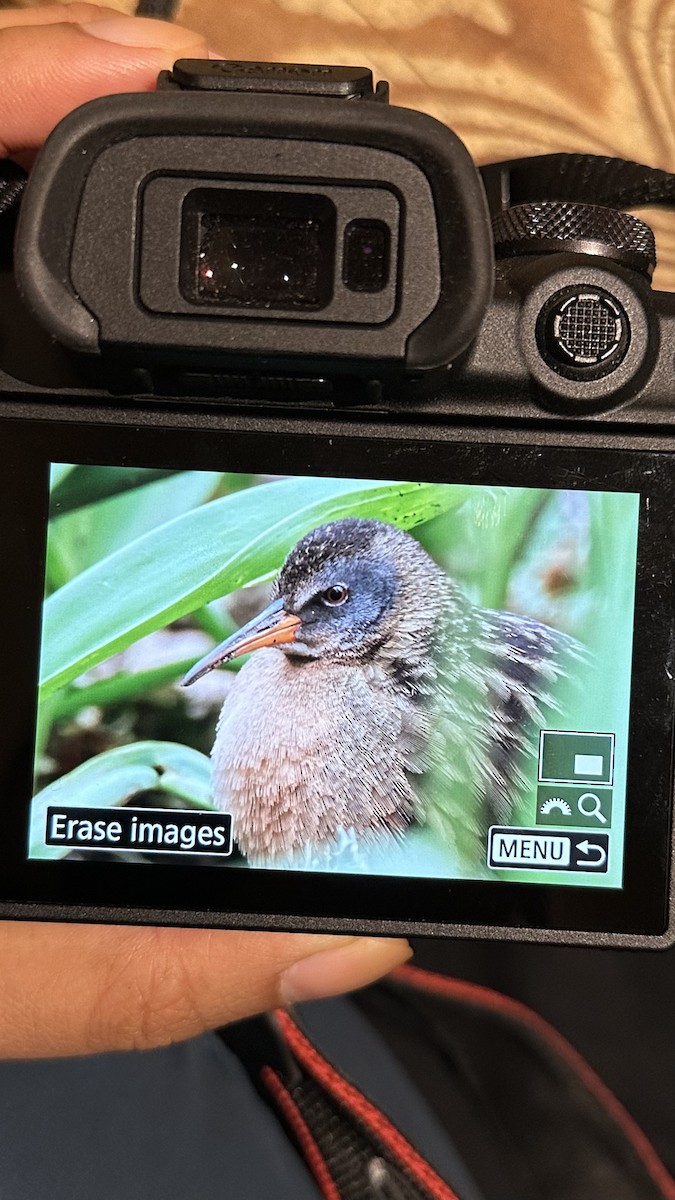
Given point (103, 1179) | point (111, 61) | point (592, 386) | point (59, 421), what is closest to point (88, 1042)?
point (103, 1179)

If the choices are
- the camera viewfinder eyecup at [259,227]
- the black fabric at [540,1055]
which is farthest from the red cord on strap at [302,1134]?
the camera viewfinder eyecup at [259,227]

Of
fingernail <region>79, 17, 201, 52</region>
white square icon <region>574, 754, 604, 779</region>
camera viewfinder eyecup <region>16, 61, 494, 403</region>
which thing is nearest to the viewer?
camera viewfinder eyecup <region>16, 61, 494, 403</region>

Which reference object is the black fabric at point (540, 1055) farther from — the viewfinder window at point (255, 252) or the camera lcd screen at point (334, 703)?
the viewfinder window at point (255, 252)

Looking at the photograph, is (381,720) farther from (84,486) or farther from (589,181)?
(589,181)

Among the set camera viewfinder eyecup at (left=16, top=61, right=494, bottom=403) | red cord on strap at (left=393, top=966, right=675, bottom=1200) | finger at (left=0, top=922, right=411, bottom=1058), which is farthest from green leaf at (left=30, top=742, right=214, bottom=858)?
red cord on strap at (left=393, top=966, right=675, bottom=1200)

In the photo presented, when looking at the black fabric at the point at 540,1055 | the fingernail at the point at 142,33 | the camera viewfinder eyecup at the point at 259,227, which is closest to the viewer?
the camera viewfinder eyecup at the point at 259,227

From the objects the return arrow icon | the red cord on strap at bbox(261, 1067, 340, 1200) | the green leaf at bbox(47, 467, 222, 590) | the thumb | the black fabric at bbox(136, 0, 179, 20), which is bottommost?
the red cord on strap at bbox(261, 1067, 340, 1200)

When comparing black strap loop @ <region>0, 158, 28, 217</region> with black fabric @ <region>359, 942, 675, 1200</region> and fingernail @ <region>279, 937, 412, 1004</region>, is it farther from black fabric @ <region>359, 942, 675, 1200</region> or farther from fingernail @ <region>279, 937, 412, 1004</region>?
black fabric @ <region>359, 942, 675, 1200</region>
